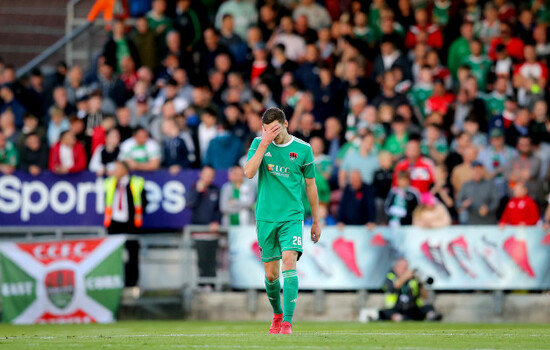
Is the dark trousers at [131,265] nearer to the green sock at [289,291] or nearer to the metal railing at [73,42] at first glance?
the metal railing at [73,42]

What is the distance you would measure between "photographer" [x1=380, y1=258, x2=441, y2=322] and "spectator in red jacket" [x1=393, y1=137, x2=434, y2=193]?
174cm

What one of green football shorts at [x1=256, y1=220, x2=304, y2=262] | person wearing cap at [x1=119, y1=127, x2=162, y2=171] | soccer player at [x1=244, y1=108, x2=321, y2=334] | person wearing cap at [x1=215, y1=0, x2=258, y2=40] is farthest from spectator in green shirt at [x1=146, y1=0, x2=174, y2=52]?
green football shorts at [x1=256, y1=220, x2=304, y2=262]

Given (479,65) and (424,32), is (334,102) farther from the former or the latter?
(479,65)

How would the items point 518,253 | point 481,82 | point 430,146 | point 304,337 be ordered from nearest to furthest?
point 304,337
point 518,253
point 430,146
point 481,82

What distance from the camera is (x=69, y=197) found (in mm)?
21062

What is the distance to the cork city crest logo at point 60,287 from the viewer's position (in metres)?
19.1

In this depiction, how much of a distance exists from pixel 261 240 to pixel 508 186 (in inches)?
329

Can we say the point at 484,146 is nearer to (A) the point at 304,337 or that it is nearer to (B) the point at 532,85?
(B) the point at 532,85

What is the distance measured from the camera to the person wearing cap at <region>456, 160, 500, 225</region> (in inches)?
760

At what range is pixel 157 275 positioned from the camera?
1977 cm

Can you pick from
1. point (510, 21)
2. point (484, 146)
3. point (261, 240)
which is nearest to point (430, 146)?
point (484, 146)

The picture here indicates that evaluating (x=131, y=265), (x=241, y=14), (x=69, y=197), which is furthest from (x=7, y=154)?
(x=241, y=14)

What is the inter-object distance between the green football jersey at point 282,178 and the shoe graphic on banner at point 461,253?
690cm

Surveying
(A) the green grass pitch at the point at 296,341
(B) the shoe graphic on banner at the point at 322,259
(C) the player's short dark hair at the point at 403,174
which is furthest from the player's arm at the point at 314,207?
(B) the shoe graphic on banner at the point at 322,259
